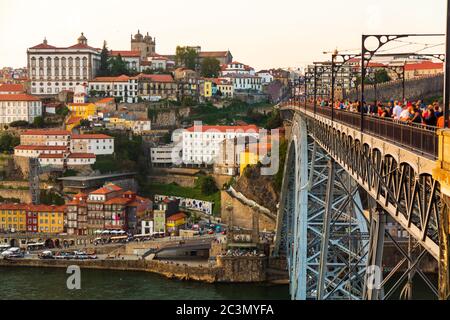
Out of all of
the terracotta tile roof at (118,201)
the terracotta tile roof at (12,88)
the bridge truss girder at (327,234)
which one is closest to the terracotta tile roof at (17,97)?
the terracotta tile roof at (12,88)

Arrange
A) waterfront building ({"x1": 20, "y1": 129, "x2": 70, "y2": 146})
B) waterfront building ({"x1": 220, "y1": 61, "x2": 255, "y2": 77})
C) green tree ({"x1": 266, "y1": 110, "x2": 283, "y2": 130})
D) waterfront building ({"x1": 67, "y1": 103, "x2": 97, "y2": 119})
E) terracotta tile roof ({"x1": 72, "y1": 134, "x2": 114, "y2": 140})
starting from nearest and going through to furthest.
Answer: green tree ({"x1": 266, "y1": 110, "x2": 283, "y2": 130}) → terracotta tile roof ({"x1": 72, "y1": 134, "x2": 114, "y2": 140}) → waterfront building ({"x1": 20, "y1": 129, "x2": 70, "y2": 146}) → waterfront building ({"x1": 67, "y1": 103, "x2": 97, "y2": 119}) → waterfront building ({"x1": 220, "y1": 61, "x2": 255, "y2": 77})

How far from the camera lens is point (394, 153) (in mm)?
5762

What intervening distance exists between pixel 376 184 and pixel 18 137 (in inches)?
1483

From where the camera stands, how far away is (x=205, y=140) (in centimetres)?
3919

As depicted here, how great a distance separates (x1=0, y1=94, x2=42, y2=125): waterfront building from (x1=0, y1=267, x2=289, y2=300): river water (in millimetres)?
18884

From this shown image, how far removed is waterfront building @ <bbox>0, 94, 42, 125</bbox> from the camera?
1807 inches

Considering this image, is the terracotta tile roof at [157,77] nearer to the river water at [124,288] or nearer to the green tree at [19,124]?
the green tree at [19,124]

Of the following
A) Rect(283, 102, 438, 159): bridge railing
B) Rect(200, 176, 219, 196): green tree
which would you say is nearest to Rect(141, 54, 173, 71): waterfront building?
Rect(200, 176, 219, 196): green tree

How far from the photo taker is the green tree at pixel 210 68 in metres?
56.3

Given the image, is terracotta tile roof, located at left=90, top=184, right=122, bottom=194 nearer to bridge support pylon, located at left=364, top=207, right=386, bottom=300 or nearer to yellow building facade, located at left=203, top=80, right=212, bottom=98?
yellow building facade, located at left=203, top=80, right=212, bottom=98

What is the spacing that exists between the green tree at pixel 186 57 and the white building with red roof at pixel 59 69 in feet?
26.9

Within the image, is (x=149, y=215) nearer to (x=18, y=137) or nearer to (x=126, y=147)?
(x=126, y=147)

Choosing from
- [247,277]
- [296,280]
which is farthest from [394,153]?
[247,277]
